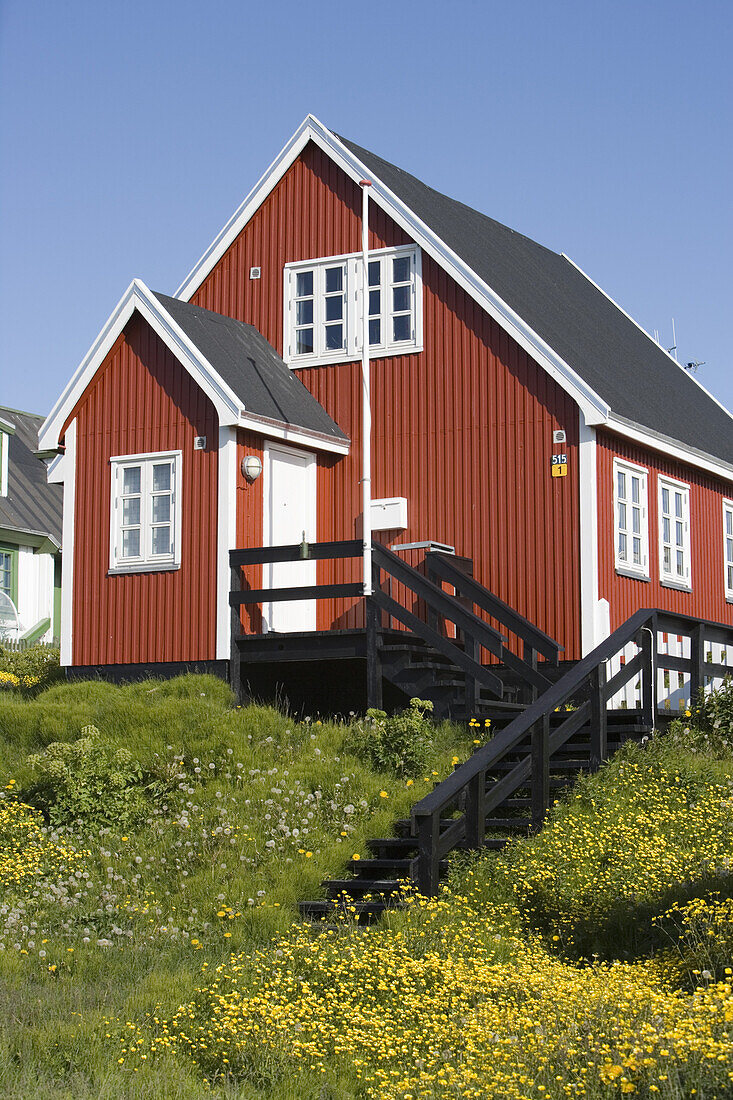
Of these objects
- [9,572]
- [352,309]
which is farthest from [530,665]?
[9,572]

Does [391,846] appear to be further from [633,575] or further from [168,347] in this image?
[168,347]

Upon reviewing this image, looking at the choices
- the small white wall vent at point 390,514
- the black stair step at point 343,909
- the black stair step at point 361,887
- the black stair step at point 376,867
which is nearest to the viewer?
the black stair step at point 343,909

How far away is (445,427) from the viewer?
1894 cm

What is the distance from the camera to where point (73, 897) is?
469 inches

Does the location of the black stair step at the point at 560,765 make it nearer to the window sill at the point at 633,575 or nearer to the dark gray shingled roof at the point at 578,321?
the window sill at the point at 633,575

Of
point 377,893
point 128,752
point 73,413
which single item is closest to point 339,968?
point 377,893

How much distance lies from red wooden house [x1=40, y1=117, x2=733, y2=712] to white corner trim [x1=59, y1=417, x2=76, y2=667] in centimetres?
4

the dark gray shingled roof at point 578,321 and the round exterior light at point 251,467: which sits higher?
the dark gray shingled roof at point 578,321

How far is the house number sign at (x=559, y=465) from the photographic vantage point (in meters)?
17.8

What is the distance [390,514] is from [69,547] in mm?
4367

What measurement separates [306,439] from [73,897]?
8231mm

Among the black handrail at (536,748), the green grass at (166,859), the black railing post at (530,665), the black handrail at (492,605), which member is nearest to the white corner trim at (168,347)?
the black handrail at (492,605)

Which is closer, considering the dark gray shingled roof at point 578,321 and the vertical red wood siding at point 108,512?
the vertical red wood siding at point 108,512

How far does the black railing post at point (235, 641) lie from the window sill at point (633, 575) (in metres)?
4.92
